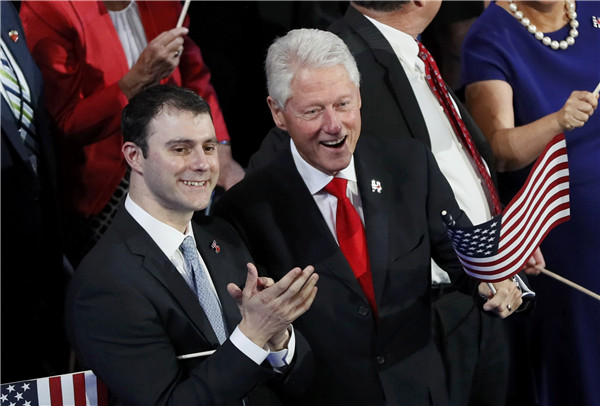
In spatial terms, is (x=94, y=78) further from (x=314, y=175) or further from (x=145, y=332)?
(x=145, y=332)

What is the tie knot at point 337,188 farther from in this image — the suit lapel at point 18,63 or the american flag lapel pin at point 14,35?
the american flag lapel pin at point 14,35

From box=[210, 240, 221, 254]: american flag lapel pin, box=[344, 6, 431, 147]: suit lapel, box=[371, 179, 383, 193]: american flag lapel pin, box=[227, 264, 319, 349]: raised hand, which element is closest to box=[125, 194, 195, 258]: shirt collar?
box=[210, 240, 221, 254]: american flag lapel pin

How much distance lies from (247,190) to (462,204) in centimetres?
73

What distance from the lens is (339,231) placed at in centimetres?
259

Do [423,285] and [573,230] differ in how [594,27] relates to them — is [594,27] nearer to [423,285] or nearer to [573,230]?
[573,230]

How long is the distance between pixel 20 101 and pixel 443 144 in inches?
50.4

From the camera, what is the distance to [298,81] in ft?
8.41

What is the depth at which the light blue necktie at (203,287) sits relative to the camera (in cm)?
230

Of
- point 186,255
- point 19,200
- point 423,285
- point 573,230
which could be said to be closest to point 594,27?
point 573,230

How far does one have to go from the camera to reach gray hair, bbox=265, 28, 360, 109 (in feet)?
8.36

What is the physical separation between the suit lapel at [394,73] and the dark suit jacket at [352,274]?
0.99 feet

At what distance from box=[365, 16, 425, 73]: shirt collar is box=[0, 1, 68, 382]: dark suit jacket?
3.50 ft

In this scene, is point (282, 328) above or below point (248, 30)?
below

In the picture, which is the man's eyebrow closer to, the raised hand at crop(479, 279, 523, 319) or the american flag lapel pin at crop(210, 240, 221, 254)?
the american flag lapel pin at crop(210, 240, 221, 254)
